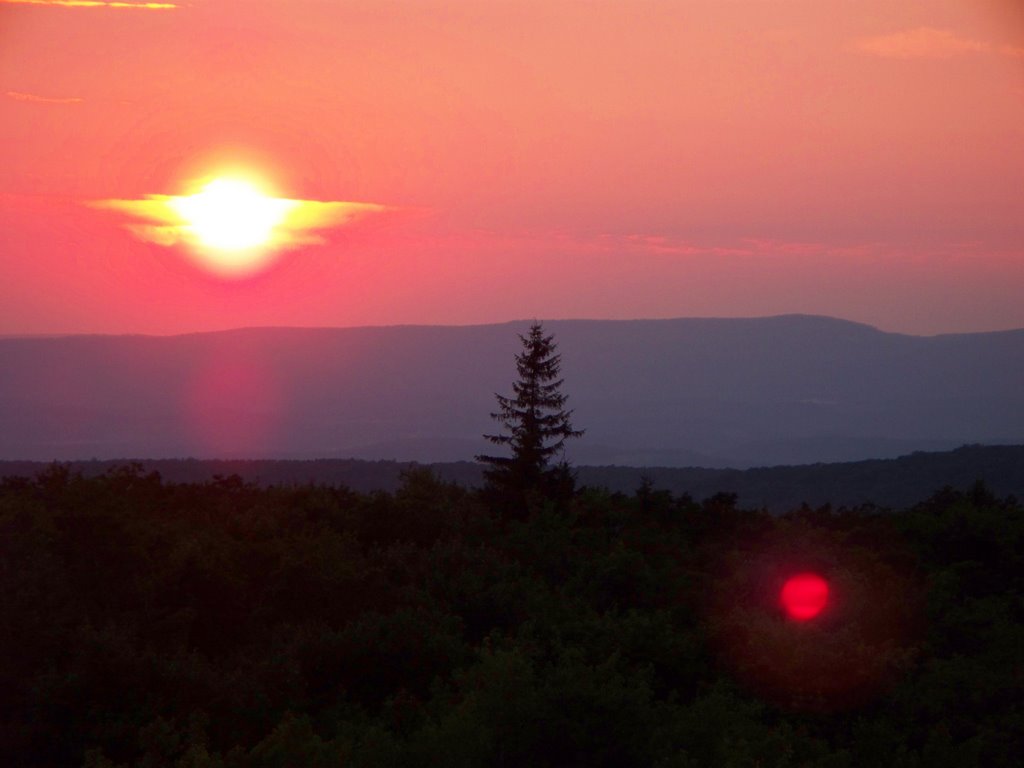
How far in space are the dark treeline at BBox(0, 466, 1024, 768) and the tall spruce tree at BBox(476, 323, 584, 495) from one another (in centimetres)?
417

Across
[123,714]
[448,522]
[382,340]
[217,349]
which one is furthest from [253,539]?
[382,340]

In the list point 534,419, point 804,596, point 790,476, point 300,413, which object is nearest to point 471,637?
point 804,596

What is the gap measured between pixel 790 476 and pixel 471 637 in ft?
162

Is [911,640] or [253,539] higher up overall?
[253,539]

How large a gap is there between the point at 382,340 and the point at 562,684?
7418 inches

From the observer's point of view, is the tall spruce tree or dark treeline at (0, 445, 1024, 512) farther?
dark treeline at (0, 445, 1024, 512)

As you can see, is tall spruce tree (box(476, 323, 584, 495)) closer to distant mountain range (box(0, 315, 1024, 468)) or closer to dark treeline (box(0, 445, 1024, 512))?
dark treeline (box(0, 445, 1024, 512))

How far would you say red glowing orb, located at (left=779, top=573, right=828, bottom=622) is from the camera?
Result: 18945 mm

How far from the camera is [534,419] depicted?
108ft

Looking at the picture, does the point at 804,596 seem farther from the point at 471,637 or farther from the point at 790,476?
the point at 790,476

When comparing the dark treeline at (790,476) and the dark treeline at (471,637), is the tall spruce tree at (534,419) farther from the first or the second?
the dark treeline at (790,476)

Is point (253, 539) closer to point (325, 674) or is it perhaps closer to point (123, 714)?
point (325, 674)

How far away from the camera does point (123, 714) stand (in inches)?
514

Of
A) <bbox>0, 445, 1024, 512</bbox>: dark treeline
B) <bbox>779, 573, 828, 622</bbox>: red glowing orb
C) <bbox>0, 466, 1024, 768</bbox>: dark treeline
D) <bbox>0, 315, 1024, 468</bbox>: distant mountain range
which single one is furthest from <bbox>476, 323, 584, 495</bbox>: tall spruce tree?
<bbox>0, 315, 1024, 468</bbox>: distant mountain range
